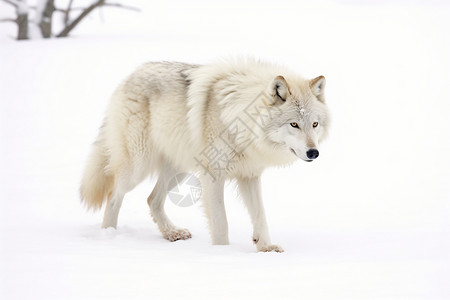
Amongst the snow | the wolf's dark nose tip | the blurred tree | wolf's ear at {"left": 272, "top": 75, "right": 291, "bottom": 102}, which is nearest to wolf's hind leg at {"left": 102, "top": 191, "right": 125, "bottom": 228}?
the snow

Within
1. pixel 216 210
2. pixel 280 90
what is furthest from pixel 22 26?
pixel 280 90

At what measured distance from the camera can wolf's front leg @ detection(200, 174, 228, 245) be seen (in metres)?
4.39

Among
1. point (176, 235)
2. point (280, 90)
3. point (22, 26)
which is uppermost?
point (280, 90)

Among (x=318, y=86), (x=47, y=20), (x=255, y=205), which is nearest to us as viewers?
(x=318, y=86)

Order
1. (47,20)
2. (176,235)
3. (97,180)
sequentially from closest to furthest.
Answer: (176,235)
(97,180)
(47,20)

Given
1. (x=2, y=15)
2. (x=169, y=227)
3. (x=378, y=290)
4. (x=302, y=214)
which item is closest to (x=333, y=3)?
(x=2, y=15)

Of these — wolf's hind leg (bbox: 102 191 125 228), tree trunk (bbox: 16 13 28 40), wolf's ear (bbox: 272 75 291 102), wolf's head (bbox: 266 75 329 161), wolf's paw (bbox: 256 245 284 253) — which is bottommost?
wolf's hind leg (bbox: 102 191 125 228)

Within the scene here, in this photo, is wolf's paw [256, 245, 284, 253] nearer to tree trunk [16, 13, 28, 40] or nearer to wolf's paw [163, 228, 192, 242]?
wolf's paw [163, 228, 192, 242]

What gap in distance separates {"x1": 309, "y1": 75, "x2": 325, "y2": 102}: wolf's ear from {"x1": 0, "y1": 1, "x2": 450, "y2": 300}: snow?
3.89 feet

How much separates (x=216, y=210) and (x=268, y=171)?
360cm

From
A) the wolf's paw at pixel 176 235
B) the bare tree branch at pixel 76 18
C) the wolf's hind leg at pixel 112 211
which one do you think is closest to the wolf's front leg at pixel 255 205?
the wolf's paw at pixel 176 235

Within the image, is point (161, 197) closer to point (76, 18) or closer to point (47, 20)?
point (47, 20)

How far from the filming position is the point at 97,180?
5.06 meters

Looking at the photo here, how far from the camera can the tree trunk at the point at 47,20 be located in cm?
1262
